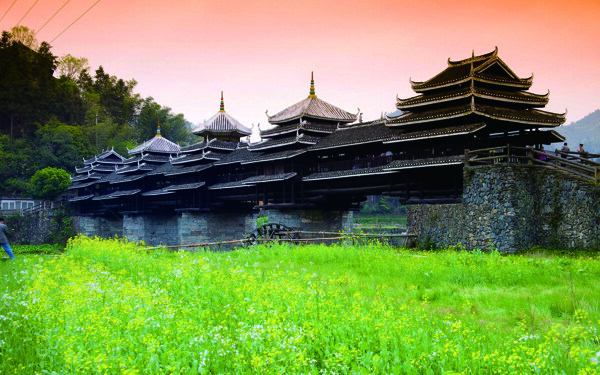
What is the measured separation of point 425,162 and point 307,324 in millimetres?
16088

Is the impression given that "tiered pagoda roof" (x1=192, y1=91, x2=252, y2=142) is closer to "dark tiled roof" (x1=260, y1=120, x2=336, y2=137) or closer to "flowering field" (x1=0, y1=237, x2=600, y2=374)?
"dark tiled roof" (x1=260, y1=120, x2=336, y2=137)

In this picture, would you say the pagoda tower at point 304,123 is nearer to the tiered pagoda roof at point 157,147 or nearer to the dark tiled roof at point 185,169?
the dark tiled roof at point 185,169

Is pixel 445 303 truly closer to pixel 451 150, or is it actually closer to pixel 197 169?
pixel 451 150

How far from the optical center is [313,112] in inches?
1220

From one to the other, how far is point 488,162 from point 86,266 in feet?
50.3

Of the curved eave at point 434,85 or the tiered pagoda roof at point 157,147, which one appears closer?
the curved eave at point 434,85

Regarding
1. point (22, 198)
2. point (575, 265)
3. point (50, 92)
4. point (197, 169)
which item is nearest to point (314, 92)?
point (197, 169)

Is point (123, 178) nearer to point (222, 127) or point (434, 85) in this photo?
point (222, 127)

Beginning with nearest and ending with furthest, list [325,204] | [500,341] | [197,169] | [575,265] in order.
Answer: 1. [500,341]
2. [575,265]
3. [325,204]
4. [197,169]

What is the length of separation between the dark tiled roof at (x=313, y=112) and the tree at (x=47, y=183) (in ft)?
107

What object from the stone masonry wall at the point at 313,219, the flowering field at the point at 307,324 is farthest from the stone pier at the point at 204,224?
the flowering field at the point at 307,324

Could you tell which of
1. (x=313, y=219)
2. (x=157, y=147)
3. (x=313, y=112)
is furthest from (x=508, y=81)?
(x=157, y=147)

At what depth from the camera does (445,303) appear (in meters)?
8.75

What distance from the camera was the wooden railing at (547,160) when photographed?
55.6 ft
